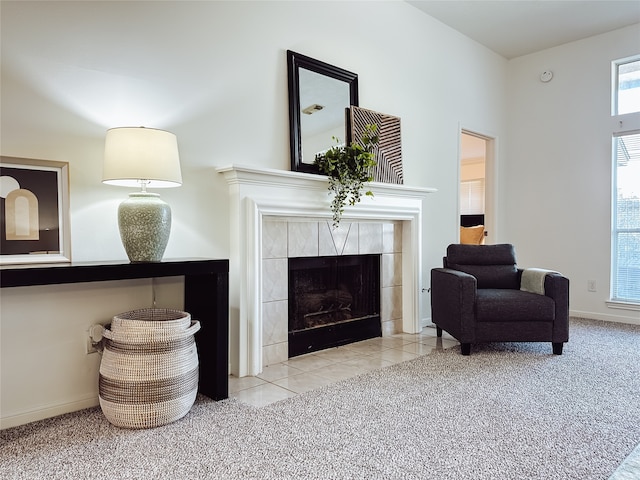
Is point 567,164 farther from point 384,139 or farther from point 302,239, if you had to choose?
point 302,239

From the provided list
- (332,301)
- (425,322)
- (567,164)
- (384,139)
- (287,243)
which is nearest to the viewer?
(287,243)

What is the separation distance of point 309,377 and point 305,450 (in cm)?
97

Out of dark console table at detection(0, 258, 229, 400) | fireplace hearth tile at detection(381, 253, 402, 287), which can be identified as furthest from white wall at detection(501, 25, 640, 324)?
dark console table at detection(0, 258, 229, 400)

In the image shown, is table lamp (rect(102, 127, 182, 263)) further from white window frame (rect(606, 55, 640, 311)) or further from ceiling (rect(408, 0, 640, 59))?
white window frame (rect(606, 55, 640, 311))

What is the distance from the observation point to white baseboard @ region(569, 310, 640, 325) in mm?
4539

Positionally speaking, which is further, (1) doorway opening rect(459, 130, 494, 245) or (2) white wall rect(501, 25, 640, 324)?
(1) doorway opening rect(459, 130, 494, 245)

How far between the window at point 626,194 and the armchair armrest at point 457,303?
2.35 meters

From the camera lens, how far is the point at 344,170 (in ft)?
10.6

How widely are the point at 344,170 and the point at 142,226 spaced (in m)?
1.51

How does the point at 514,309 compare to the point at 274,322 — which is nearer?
the point at 274,322

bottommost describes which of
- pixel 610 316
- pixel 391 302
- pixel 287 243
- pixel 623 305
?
pixel 610 316

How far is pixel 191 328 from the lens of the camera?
2.24 m

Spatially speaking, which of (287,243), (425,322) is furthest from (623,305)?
(287,243)

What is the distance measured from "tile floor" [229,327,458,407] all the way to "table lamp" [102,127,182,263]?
3.02 feet
